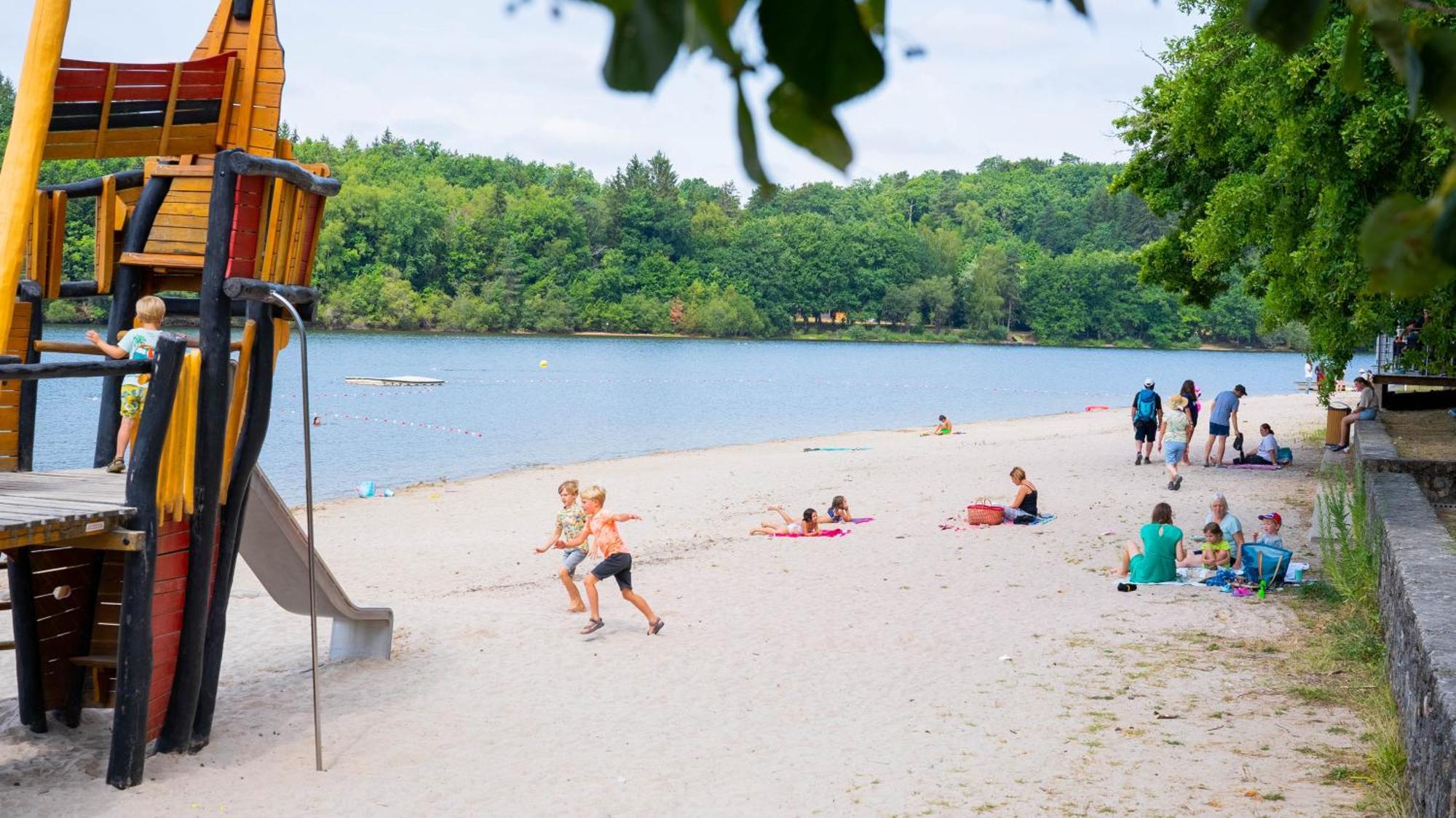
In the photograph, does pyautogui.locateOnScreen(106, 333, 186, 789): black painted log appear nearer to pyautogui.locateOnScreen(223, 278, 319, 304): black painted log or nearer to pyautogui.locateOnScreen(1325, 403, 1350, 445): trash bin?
pyautogui.locateOnScreen(223, 278, 319, 304): black painted log

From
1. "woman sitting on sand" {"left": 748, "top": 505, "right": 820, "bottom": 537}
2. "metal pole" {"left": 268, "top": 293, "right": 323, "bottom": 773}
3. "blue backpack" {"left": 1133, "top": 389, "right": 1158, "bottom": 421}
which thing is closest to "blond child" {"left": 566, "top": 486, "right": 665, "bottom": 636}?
"metal pole" {"left": 268, "top": 293, "right": 323, "bottom": 773}

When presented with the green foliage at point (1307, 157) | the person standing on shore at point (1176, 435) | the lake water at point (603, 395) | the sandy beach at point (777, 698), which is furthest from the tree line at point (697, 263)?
the sandy beach at point (777, 698)

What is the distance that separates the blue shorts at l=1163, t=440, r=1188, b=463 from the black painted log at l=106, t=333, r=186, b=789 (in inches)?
629

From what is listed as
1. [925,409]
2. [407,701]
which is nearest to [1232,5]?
[407,701]

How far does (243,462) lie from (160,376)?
89 cm

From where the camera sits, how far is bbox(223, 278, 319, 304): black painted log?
7.12 m

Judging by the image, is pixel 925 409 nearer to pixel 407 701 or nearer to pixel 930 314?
pixel 407 701

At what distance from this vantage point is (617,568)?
435 inches

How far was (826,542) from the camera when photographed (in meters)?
16.4

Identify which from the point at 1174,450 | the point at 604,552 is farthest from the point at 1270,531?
the point at 1174,450

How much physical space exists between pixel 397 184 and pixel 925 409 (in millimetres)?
82018

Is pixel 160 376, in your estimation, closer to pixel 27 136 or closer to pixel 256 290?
pixel 256 290

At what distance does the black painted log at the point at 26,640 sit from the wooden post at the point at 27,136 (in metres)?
2.45

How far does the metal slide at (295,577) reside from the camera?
28.9 ft
